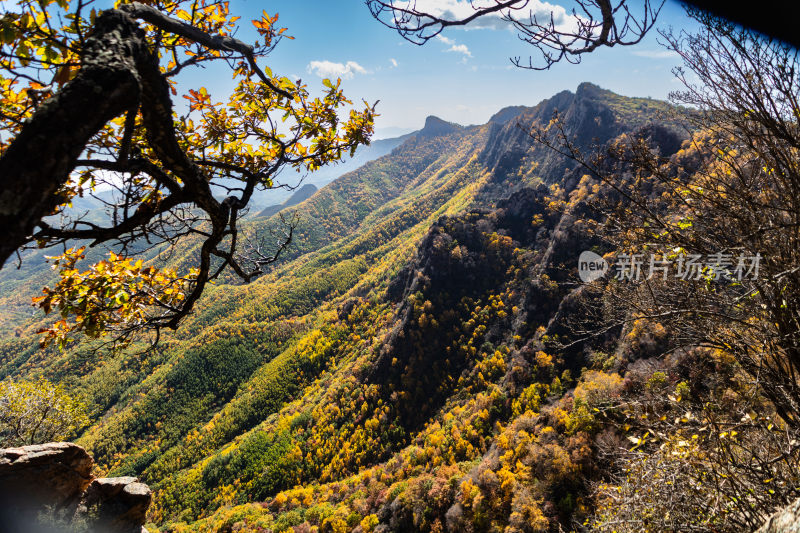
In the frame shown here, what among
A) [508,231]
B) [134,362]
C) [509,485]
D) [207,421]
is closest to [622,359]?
[509,485]

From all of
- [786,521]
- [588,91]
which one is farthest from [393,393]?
[588,91]

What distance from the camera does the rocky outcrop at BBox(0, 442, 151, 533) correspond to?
12.9 metres

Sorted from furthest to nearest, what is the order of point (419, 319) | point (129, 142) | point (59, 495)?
point (419, 319) < point (59, 495) < point (129, 142)

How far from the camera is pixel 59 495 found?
45.5ft

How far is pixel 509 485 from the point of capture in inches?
994

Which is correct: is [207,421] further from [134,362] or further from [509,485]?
[509,485]

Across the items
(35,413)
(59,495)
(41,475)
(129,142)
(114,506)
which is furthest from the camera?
(35,413)

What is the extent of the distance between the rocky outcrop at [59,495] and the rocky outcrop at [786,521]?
884 inches

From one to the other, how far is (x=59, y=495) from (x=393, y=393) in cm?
5209

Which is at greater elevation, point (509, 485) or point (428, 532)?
point (509, 485)

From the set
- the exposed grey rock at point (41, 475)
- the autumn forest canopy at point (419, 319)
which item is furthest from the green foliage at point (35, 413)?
the exposed grey rock at point (41, 475)

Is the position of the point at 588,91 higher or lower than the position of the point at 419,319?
higher

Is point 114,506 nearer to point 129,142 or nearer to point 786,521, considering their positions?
point 129,142

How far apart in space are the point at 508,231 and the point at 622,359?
1844 inches
